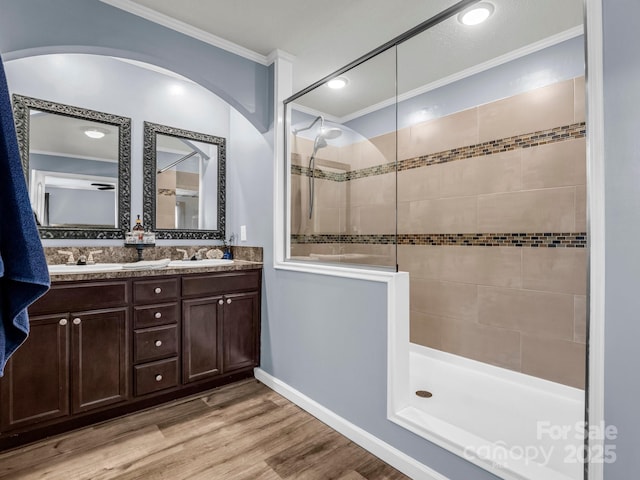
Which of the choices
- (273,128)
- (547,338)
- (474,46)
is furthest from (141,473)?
(474,46)

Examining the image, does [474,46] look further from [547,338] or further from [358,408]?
[358,408]

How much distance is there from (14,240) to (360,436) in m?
1.82

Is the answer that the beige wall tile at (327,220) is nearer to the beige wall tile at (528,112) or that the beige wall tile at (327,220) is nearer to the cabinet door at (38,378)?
the beige wall tile at (528,112)

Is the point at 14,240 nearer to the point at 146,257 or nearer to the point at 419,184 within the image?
the point at 146,257

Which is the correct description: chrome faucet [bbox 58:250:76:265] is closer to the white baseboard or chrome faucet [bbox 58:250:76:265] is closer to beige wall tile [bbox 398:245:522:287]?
the white baseboard

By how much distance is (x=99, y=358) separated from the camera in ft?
6.60

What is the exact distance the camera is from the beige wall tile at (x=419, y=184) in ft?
9.58

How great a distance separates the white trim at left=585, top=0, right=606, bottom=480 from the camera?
1099 millimetres

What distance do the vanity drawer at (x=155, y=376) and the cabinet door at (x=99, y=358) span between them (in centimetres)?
7

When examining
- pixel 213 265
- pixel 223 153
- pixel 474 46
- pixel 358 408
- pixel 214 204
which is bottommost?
pixel 358 408

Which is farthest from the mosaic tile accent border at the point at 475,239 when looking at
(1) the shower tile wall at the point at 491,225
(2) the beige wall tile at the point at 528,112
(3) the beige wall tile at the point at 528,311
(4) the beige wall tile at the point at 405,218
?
(2) the beige wall tile at the point at 528,112

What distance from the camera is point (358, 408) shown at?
75.2 inches

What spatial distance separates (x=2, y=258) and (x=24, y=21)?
1779mm

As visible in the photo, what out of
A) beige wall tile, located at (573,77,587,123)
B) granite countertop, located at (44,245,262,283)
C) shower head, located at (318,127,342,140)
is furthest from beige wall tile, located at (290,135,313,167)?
beige wall tile, located at (573,77,587,123)
